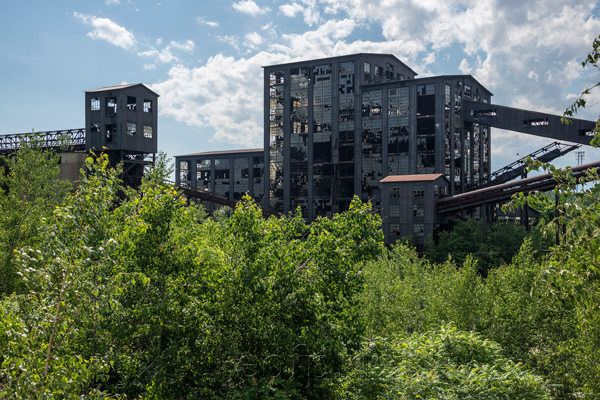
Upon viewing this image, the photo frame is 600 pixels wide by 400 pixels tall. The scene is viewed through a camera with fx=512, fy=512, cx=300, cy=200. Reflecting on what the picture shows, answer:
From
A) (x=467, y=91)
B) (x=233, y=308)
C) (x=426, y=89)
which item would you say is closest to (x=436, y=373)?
(x=233, y=308)

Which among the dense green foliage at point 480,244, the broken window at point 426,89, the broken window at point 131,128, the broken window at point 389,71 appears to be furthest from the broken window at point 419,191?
the broken window at point 131,128

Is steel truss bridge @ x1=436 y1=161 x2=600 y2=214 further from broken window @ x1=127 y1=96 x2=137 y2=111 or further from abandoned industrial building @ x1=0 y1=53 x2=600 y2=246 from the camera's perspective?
broken window @ x1=127 y1=96 x2=137 y2=111

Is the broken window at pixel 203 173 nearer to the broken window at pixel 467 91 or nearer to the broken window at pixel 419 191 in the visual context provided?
the broken window at pixel 467 91

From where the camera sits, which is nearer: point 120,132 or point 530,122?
point 120,132

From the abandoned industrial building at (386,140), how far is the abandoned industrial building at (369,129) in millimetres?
151

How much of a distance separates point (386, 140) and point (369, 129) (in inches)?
124

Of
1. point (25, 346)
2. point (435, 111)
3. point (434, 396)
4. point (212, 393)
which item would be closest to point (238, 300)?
point (212, 393)

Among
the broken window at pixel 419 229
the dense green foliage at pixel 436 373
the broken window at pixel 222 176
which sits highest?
the broken window at pixel 222 176

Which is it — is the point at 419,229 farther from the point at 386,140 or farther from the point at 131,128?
the point at 131,128

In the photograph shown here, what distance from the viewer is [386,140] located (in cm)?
7612

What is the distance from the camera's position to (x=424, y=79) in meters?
73.6

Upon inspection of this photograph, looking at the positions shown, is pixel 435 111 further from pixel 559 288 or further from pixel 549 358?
pixel 559 288

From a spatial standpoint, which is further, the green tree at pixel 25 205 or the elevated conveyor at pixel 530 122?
the elevated conveyor at pixel 530 122

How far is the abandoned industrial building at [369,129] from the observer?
Result: 72.5 m
